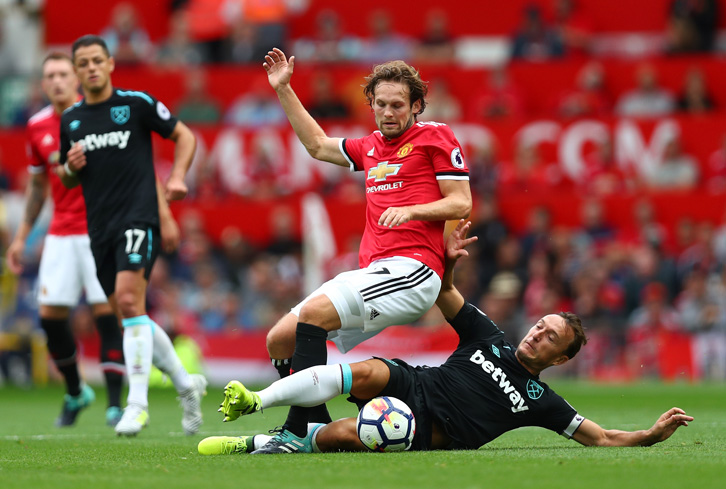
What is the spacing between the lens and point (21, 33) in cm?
2189

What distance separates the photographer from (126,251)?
7.89 metres

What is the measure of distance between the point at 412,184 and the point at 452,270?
2.01 ft

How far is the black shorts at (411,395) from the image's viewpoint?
6418 millimetres

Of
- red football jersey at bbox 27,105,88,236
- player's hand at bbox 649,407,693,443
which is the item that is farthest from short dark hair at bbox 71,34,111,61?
player's hand at bbox 649,407,693,443

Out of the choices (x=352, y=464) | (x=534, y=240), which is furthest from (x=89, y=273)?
(x=534, y=240)

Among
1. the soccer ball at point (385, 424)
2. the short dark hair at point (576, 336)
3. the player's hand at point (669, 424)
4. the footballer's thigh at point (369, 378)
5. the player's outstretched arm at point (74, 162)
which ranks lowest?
the player's hand at point (669, 424)

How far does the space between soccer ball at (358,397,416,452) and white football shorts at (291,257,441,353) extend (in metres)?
0.45

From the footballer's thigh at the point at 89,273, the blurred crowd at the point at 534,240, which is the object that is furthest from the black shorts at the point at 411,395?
the blurred crowd at the point at 534,240

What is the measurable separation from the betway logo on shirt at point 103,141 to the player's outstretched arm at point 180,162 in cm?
41

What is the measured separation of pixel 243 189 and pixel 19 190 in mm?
3451

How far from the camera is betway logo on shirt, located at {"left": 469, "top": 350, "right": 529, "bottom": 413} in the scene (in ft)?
21.7

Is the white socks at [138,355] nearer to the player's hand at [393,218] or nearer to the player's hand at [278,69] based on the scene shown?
the player's hand at [278,69]

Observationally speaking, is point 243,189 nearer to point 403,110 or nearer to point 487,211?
point 487,211

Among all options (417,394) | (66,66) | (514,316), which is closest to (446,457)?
(417,394)
